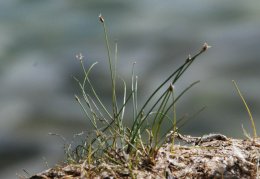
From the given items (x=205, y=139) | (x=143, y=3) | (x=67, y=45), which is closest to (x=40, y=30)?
(x=67, y=45)

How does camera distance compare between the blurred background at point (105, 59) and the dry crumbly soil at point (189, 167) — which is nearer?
the dry crumbly soil at point (189, 167)

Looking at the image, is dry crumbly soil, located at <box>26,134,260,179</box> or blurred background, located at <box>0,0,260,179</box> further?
blurred background, located at <box>0,0,260,179</box>

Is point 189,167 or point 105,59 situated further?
point 105,59

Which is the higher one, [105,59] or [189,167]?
[105,59]
